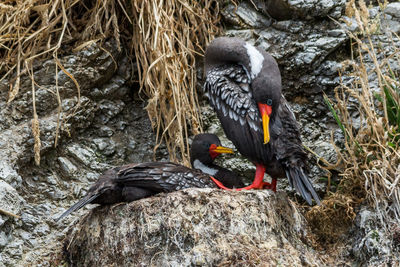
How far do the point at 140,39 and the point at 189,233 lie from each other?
2007 millimetres

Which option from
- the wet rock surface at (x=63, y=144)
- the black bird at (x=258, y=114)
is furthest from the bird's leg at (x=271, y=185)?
the wet rock surface at (x=63, y=144)

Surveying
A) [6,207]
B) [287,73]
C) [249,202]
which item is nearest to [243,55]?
[287,73]

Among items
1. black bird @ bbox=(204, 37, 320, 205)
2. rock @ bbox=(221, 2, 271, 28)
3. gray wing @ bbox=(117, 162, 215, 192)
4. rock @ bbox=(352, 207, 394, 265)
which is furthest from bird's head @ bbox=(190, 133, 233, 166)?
rock @ bbox=(221, 2, 271, 28)

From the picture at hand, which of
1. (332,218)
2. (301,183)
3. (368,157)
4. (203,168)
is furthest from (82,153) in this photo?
(368,157)

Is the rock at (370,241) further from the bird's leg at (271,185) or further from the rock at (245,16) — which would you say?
the rock at (245,16)

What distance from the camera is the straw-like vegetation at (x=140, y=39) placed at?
4.84 m

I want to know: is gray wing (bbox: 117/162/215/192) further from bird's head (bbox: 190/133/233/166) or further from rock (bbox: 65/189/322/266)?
bird's head (bbox: 190/133/233/166)

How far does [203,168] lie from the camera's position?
469 centimetres

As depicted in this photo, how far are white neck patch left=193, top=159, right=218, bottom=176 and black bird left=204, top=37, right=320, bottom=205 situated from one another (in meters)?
0.44

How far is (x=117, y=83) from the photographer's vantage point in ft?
17.1

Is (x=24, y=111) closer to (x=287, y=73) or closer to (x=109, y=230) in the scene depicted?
(x=109, y=230)

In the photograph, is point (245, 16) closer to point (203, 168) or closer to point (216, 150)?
point (216, 150)

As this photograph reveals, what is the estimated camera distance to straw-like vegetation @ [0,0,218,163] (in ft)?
15.9

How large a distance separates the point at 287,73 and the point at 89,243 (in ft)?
7.40
